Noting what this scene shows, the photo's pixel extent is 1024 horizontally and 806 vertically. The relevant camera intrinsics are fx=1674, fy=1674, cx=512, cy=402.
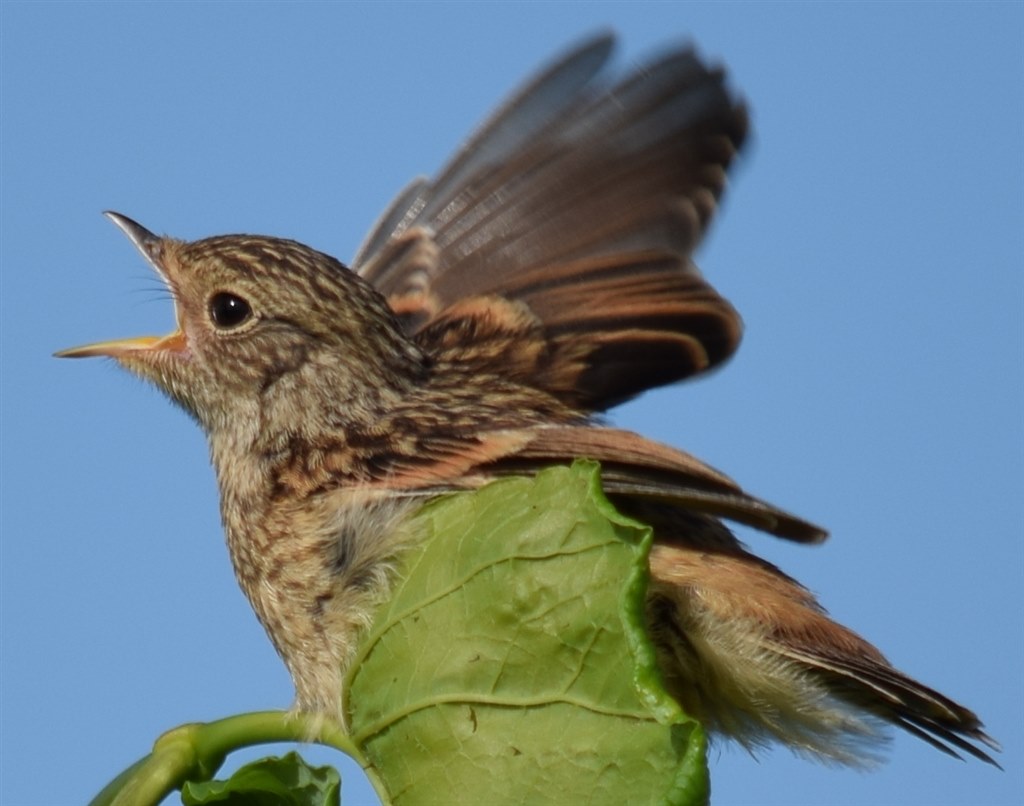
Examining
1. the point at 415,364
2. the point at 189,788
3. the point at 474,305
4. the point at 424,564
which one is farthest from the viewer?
the point at 474,305

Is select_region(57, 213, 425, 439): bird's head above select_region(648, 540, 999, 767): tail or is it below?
above

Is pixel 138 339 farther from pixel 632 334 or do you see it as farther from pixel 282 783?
pixel 282 783

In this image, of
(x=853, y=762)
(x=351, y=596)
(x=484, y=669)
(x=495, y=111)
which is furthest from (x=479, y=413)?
(x=495, y=111)

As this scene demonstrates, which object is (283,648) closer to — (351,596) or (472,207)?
(351,596)

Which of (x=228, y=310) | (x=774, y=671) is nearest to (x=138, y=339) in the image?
(x=228, y=310)

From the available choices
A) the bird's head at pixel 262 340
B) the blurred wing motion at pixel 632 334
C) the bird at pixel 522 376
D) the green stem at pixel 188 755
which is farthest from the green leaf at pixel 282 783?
the bird's head at pixel 262 340

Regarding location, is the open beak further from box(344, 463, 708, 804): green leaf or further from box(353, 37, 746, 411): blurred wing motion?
box(344, 463, 708, 804): green leaf

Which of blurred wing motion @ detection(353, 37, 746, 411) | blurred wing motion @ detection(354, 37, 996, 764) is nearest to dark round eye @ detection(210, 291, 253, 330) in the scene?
blurred wing motion @ detection(354, 37, 996, 764)
